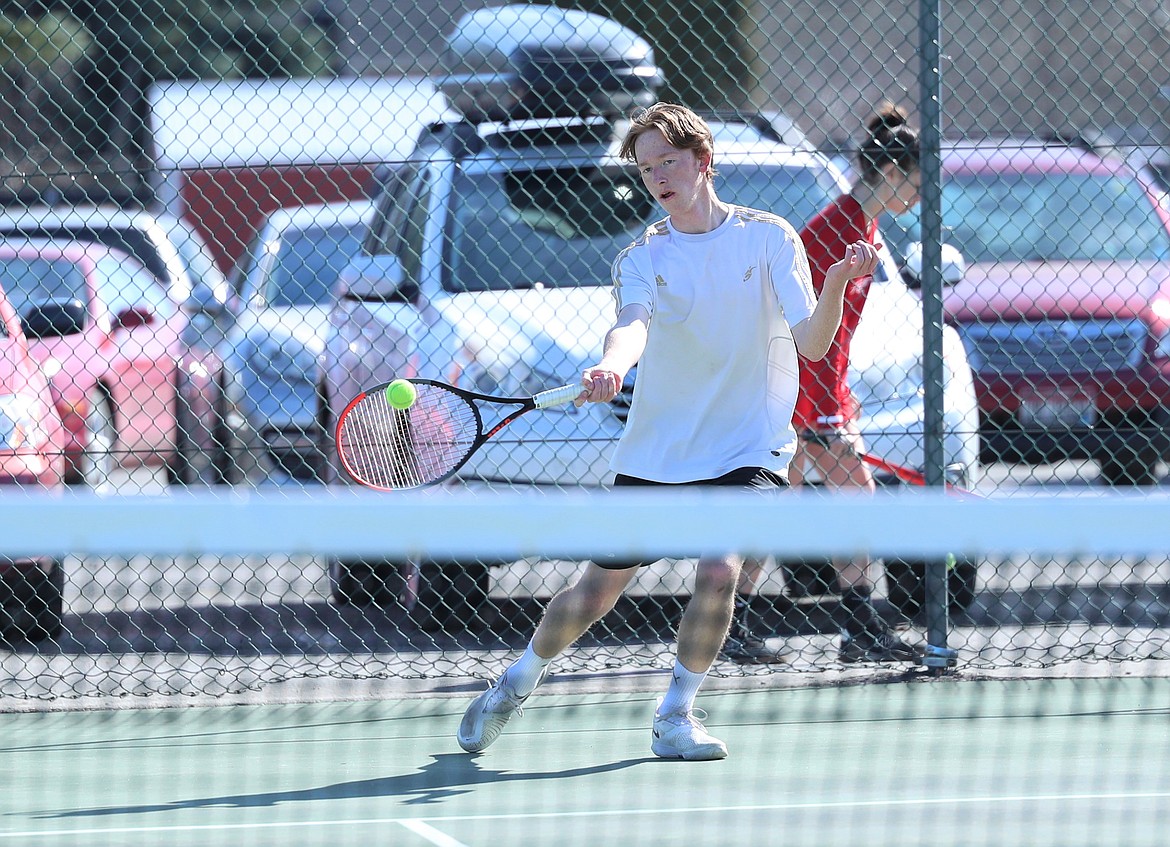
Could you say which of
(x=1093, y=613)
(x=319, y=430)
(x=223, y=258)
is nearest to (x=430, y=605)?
(x=319, y=430)

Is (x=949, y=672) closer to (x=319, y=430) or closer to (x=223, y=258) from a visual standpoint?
(x=319, y=430)

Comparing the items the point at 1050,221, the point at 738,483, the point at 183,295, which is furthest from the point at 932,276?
the point at 183,295

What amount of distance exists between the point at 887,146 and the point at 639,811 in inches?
99.6

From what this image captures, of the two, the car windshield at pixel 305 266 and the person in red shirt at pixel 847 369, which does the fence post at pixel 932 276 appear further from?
the car windshield at pixel 305 266

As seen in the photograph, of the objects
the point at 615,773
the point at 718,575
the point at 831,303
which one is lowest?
the point at 615,773

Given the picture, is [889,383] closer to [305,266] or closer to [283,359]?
[283,359]

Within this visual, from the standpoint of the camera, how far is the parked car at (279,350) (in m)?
7.67

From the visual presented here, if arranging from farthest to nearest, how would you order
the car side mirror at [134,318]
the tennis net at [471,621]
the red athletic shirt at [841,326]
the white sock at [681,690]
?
the car side mirror at [134,318], the tennis net at [471,621], the red athletic shirt at [841,326], the white sock at [681,690]

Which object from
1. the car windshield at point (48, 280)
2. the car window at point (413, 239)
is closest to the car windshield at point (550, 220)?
the car window at point (413, 239)

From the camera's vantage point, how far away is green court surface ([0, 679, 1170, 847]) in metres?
4.02

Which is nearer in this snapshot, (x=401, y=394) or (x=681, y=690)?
(x=401, y=394)

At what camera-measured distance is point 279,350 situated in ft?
26.6

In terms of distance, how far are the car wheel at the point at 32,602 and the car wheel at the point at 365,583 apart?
1.00m

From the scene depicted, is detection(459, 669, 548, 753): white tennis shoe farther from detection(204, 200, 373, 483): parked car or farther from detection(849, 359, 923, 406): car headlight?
detection(849, 359, 923, 406): car headlight
